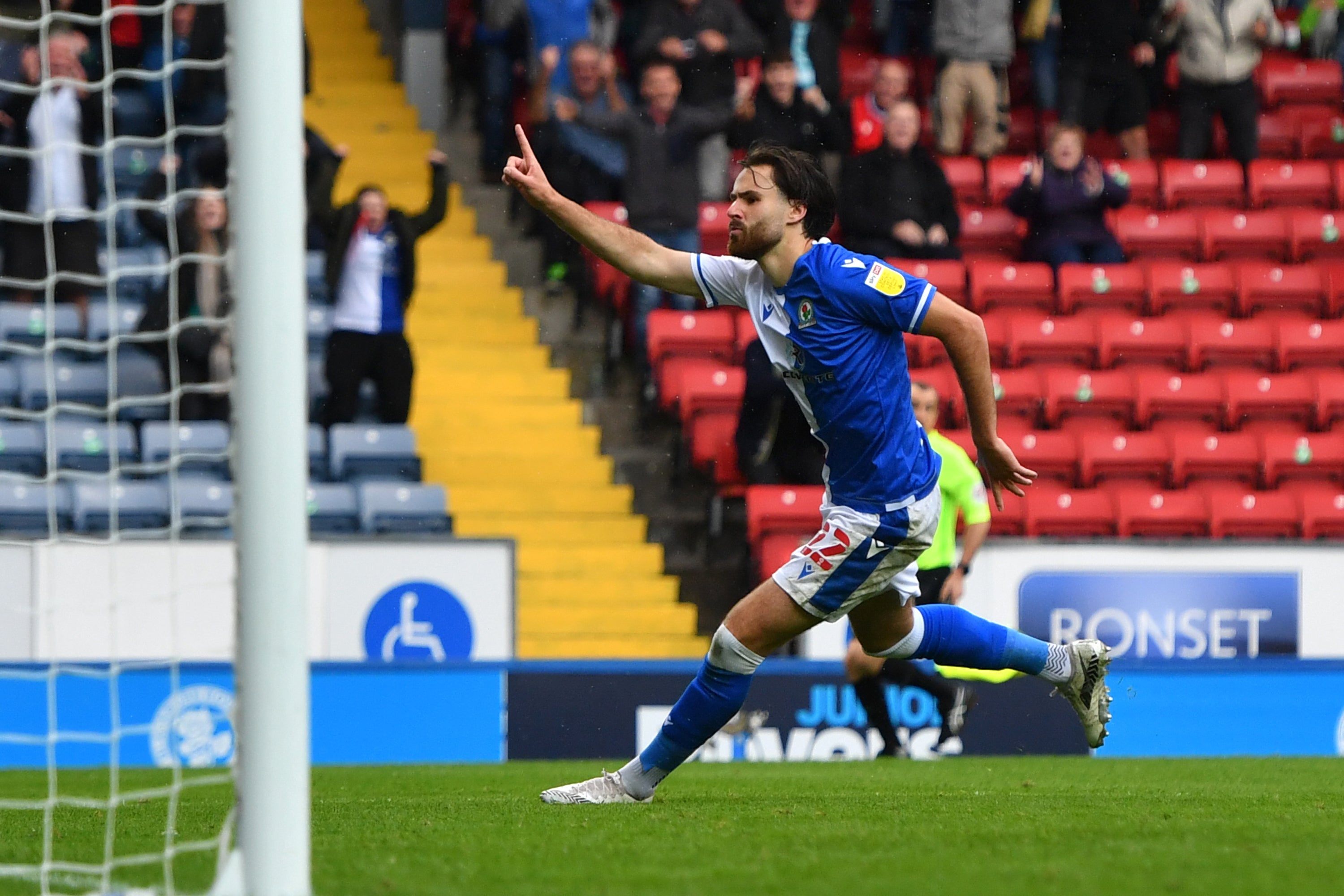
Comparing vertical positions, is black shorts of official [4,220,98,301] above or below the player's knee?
above

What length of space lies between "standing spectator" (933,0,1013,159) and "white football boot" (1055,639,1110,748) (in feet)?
28.0

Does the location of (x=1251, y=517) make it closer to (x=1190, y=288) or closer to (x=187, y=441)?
(x=1190, y=288)

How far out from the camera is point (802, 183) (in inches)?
197

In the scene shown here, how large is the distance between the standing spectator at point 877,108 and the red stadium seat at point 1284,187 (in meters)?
2.97

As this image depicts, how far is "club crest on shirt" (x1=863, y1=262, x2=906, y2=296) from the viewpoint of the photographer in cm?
488

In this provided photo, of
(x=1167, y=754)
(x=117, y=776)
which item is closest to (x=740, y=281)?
(x=117, y=776)

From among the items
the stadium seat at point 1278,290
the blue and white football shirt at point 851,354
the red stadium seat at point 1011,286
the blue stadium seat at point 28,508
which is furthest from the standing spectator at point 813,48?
the blue and white football shirt at point 851,354

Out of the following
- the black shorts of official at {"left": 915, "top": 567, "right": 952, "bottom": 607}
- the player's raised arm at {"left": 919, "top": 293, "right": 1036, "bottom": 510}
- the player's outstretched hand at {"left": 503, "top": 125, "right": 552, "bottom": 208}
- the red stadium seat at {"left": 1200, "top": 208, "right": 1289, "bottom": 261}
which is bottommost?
the black shorts of official at {"left": 915, "top": 567, "right": 952, "bottom": 607}

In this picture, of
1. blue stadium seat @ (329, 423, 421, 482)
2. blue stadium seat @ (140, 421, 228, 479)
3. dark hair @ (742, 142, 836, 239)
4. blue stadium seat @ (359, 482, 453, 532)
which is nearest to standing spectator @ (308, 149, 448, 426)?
blue stadium seat @ (329, 423, 421, 482)

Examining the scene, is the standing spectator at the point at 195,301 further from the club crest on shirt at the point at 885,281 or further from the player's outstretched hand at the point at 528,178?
the club crest on shirt at the point at 885,281

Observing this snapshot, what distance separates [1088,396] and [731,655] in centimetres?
739

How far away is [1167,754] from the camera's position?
9492 millimetres

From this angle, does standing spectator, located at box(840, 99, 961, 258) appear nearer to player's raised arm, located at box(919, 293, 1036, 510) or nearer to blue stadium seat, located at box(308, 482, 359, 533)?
blue stadium seat, located at box(308, 482, 359, 533)

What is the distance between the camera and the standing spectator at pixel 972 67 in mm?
13453
